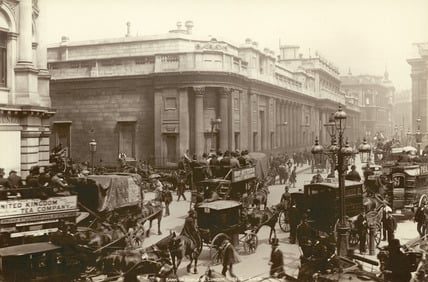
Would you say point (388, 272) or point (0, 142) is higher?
point (0, 142)

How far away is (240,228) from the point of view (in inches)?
615

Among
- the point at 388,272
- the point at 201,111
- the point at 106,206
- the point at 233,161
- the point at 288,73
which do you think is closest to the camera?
the point at 388,272

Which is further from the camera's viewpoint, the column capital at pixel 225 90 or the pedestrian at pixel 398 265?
the column capital at pixel 225 90

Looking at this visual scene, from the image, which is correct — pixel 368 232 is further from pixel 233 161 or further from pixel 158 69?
pixel 158 69

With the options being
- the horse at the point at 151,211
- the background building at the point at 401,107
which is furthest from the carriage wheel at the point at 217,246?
the background building at the point at 401,107

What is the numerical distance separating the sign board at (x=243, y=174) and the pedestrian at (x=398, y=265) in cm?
996

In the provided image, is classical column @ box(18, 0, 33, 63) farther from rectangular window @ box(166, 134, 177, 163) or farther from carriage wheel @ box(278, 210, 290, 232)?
rectangular window @ box(166, 134, 177, 163)

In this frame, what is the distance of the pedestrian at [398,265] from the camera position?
10438 mm

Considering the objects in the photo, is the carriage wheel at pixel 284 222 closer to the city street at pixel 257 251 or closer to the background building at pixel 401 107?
the city street at pixel 257 251

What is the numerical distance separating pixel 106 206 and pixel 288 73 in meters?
44.6

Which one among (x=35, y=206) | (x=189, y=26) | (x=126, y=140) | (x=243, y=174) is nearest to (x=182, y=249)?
(x=35, y=206)

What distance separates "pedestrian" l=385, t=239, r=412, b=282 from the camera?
34.2ft

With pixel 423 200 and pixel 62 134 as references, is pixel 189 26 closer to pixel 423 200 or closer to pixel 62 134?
pixel 62 134

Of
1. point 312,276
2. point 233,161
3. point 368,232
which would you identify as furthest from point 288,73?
point 312,276
